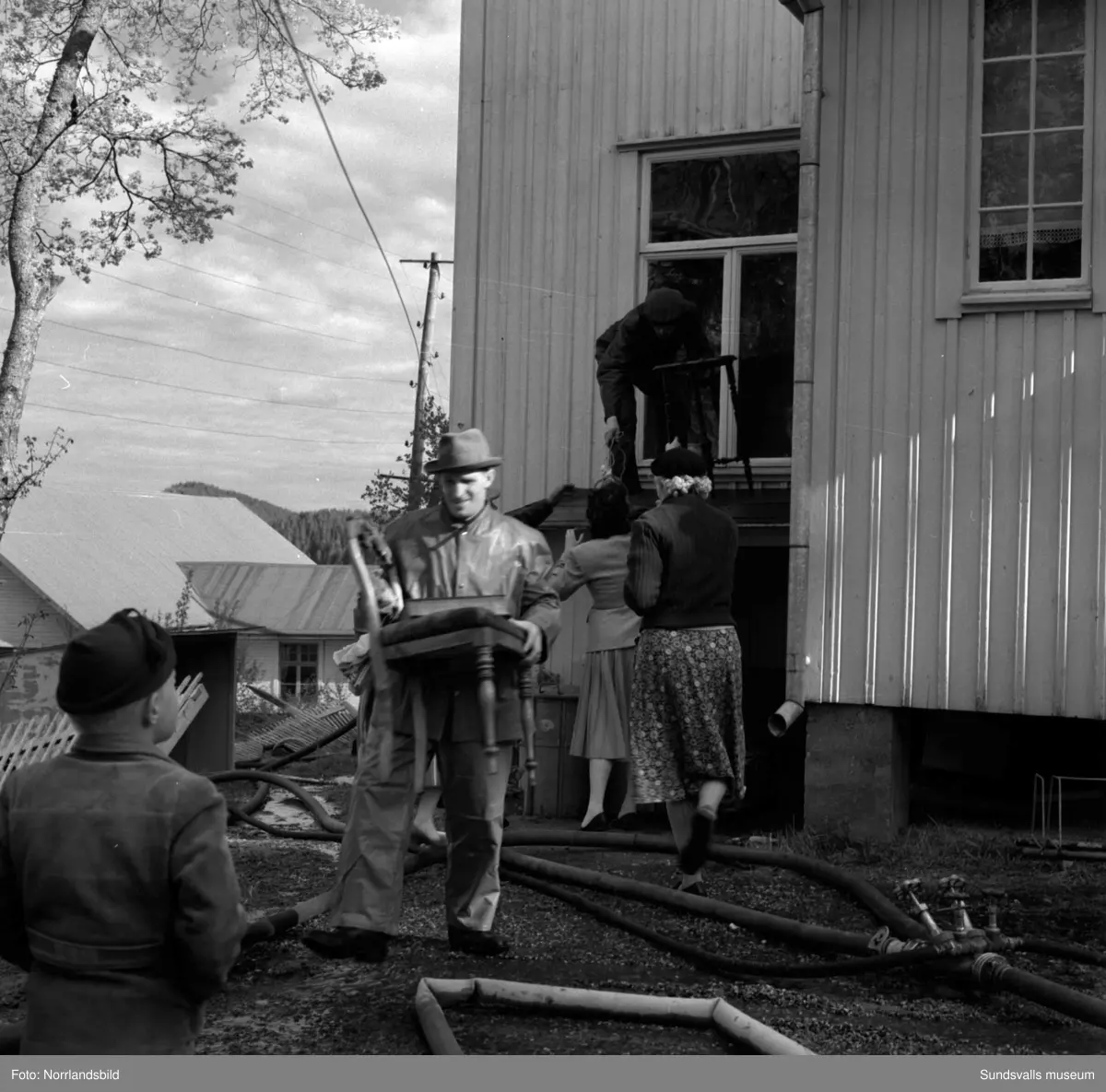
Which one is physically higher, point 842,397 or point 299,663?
point 842,397

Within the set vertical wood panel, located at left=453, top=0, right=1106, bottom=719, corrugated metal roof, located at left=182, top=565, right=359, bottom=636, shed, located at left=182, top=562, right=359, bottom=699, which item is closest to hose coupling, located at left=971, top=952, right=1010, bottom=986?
vertical wood panel, located at left=453, top=0, right=1106, bottom=719

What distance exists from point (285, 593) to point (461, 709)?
3334 centimetres

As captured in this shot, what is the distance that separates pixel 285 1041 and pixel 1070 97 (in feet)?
20.7

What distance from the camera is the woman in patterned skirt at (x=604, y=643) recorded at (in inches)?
335

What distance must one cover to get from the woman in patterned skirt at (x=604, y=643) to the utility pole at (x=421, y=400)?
1918 centimetres

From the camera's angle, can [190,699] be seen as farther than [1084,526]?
Yes

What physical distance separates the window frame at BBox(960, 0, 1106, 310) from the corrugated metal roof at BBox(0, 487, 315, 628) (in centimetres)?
1773

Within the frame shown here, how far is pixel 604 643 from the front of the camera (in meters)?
8.83

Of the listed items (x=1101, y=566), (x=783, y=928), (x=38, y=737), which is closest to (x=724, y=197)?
(x=1101, y=566)

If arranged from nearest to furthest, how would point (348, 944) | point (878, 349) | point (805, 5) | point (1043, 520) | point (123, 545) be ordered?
point (348, 944), point (1043, 520), point (878, 349), point (805, 5), point (123, 545)

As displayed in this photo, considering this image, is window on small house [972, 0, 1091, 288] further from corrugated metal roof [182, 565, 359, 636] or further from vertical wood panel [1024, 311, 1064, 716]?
corrugated metal roof [182, 565, 359, 636]

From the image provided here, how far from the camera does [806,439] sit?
322 inches

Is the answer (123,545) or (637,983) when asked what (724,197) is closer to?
(637,983)

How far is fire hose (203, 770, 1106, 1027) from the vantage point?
473 centimetres
